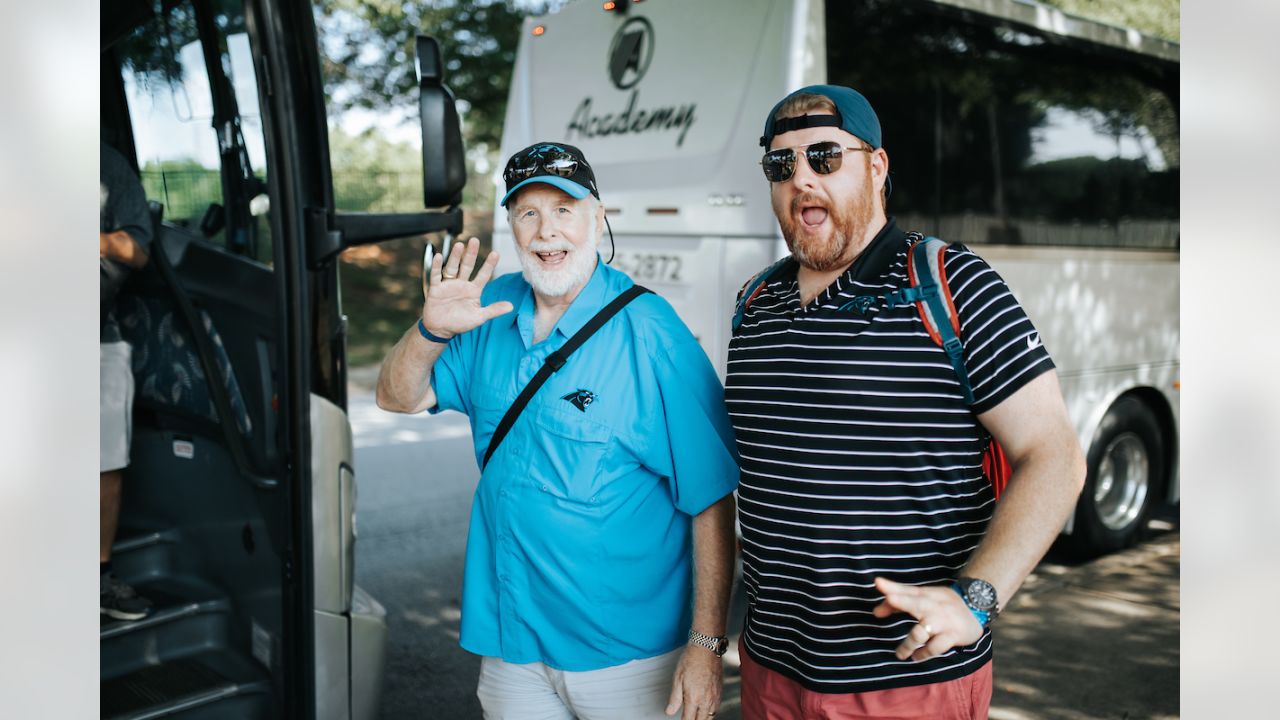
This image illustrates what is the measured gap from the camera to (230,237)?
3389 mm

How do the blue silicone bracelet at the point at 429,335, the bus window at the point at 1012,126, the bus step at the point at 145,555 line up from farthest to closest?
the bus window at the point at 1012,126
the bus step at the point at 145,555
the blue silicone bracelet at the point at 429,335

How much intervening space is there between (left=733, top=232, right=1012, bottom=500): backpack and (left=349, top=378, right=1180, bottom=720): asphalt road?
8.23ft

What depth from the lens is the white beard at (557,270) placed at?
2301 millimetres

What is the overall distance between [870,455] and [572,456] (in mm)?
647

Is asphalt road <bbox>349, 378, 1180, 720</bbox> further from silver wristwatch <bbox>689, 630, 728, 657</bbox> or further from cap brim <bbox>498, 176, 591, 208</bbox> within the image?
cap brim <bbox>498, 176, 591, 208</bbox>

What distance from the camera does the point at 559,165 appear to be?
2.27m

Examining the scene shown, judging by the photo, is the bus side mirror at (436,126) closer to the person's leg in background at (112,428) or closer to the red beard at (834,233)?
the red beard at (834,233)

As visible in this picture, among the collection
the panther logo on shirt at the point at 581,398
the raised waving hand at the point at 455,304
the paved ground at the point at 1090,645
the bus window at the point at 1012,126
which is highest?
the bus window at the point at 1012,126

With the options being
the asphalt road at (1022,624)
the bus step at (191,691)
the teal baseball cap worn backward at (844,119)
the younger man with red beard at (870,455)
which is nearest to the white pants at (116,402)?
the bus step at (191,691)

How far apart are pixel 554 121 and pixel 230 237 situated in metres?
3.32

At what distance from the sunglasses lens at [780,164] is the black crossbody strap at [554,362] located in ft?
1.43

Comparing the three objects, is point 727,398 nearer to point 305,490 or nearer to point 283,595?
point 305,490

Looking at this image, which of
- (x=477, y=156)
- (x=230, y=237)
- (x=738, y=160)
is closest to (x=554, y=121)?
(x=738, y=160)

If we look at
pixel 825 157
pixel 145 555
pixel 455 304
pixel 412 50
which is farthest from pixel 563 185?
pixel 412 50
